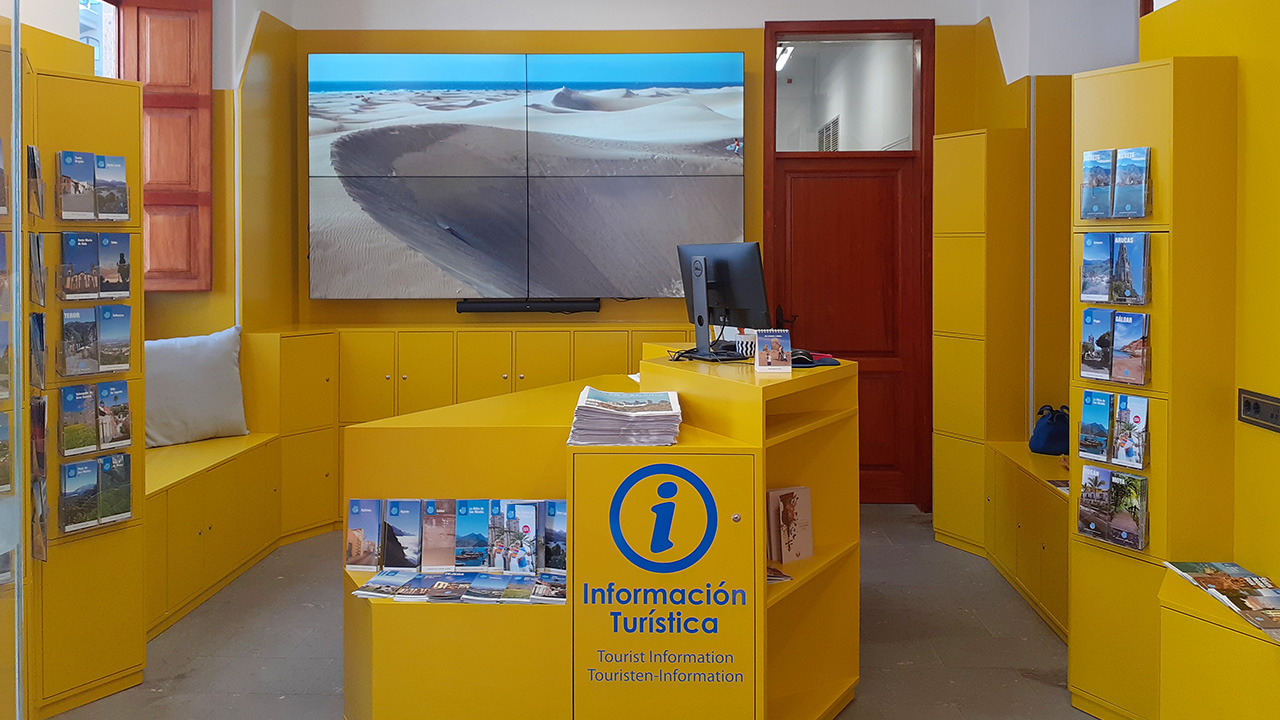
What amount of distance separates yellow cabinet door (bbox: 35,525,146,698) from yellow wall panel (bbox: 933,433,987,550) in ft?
12.5

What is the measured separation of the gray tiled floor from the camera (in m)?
2.95

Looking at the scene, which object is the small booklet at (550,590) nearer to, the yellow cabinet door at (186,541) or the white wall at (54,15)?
the yellow cabinet door at (186,541)

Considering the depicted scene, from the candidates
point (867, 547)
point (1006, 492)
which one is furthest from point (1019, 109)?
point (867, 547)

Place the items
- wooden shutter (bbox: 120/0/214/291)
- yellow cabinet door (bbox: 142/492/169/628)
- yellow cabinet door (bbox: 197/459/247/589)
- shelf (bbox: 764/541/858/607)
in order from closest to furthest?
1. shelf (bbox: 764/541/858/607)
2. yellow cabinet door (bbox: 142/492/169/628)
3. yellow cabinet door (bbox: 197/459/247/589)
4. wooden shutter (bbox: 120/0/214/291)

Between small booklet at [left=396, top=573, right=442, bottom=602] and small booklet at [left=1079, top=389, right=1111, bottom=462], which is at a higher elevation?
small booklet at [left=1079, top=389, right=1111, bottom=462]

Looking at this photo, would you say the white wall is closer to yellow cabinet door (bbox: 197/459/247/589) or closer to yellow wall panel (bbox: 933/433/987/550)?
yellow cabinet door (bbox: 197/459/247/589)

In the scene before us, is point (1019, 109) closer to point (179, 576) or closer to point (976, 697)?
point (976, 697)

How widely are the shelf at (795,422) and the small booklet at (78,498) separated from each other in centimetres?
223

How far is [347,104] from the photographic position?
5.23m

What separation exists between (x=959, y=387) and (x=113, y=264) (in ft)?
12.9

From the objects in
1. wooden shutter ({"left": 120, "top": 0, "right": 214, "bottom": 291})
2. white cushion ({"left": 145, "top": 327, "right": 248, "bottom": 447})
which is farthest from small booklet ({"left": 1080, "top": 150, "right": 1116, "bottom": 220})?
wooden shutter ({"left": 120, "top": 0, "right": 214, "bottom": 291})

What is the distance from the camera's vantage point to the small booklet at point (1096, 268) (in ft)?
9.11

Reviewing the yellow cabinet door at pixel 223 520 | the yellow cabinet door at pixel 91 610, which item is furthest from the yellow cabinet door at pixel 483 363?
the yellow cabinet door at pixel 91 610

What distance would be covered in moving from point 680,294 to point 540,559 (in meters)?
2.91
